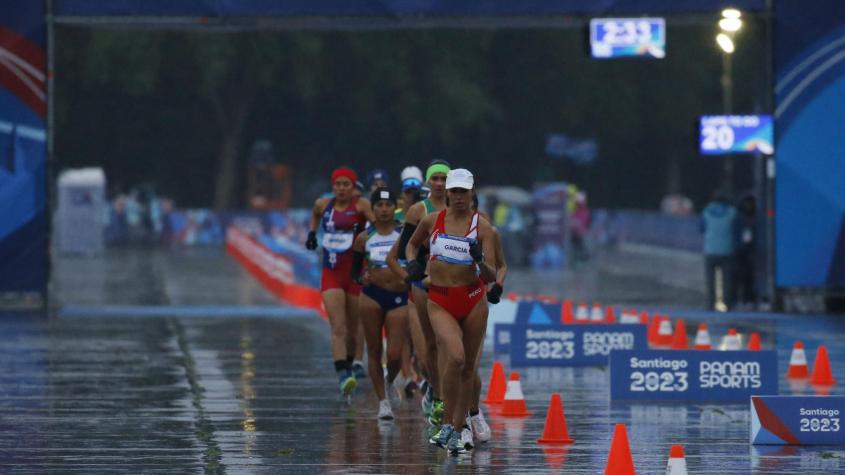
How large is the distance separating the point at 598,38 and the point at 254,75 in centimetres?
4167

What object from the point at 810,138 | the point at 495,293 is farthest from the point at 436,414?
the point at 810,138

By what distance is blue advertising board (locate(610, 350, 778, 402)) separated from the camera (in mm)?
16422

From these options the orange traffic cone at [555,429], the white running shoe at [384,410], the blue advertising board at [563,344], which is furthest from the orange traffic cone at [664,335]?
the orange traffic cone at [555,429]

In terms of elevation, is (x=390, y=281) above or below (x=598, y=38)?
below

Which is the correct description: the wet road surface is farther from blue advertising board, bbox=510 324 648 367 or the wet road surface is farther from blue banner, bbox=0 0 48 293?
blue banner, bbox=0 0 48 293

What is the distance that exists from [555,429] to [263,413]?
2984mm

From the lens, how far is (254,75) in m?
68.7

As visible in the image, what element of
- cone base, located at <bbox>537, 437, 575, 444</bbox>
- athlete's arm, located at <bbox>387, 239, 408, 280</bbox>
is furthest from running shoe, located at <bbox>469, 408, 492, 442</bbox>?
athlete's arm, located at <bbox>387, 239, 408, 280</bbox>

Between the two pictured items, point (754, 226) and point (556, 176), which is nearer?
point (754, 226)

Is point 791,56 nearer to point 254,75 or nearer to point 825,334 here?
point 825,334

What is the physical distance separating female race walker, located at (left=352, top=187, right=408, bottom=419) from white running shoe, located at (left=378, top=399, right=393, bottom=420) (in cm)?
45

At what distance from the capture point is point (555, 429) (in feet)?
45.6

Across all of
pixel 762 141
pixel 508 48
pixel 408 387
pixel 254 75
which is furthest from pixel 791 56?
pixel 508 48

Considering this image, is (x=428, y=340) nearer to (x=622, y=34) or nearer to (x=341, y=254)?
(x=341, y=254)
